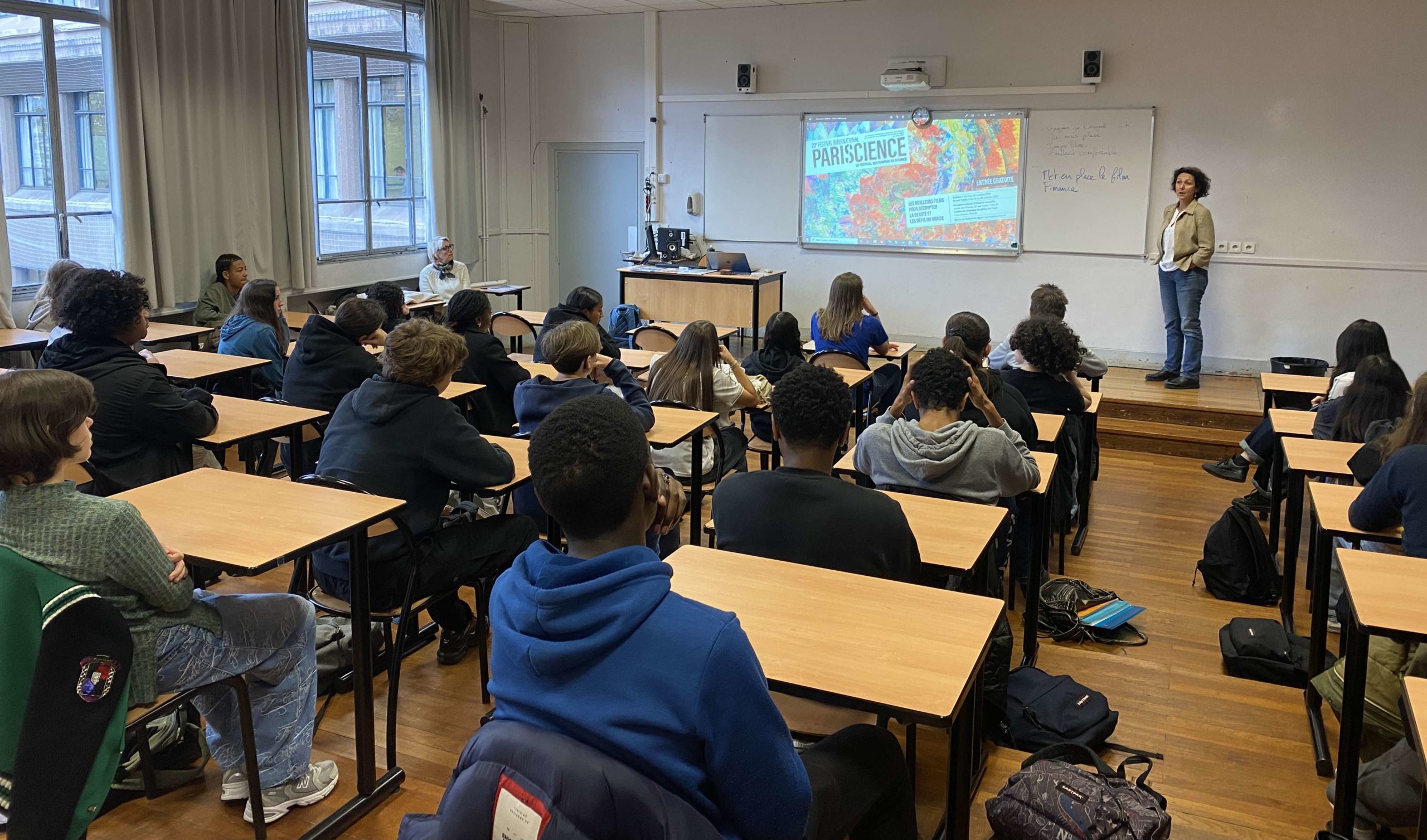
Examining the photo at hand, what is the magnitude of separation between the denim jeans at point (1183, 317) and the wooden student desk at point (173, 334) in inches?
253

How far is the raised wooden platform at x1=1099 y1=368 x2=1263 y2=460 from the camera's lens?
675cm

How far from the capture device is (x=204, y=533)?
8.15 feet

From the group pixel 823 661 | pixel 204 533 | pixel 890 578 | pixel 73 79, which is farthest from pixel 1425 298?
pixel 73 79

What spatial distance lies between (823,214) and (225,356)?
218 inches

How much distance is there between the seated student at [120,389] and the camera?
3520 millimetres

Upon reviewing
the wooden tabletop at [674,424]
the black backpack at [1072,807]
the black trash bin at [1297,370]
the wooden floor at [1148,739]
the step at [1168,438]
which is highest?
the wooden tabletop at [674,424]

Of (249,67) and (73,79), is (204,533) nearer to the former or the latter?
(73,79)

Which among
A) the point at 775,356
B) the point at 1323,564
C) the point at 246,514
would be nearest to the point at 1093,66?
the point at 775,356

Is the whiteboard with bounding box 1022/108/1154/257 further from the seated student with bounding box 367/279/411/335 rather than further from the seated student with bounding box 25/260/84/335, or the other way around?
the seated student with bounding box 25/260/84/335

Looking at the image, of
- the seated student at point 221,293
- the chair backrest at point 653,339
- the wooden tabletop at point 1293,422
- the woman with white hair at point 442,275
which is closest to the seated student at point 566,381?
the chair backrest at point 653,339

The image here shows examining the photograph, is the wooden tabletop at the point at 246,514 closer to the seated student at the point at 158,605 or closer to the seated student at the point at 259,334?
the seated student at the point at 158,605

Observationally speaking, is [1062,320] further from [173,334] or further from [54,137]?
[54,137]

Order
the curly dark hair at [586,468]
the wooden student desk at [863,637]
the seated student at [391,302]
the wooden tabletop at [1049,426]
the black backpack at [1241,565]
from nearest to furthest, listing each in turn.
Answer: the curly dark hair at [586,468] < the wooden student desk at [863,637] < the wooden tabletop at [1049,426] < the black backpack at [1241,565] < the seated student at [391,302]

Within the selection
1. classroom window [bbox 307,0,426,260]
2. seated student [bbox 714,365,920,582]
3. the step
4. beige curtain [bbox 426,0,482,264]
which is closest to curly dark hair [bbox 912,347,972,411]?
seated student [bbox 714,365,920,582]
